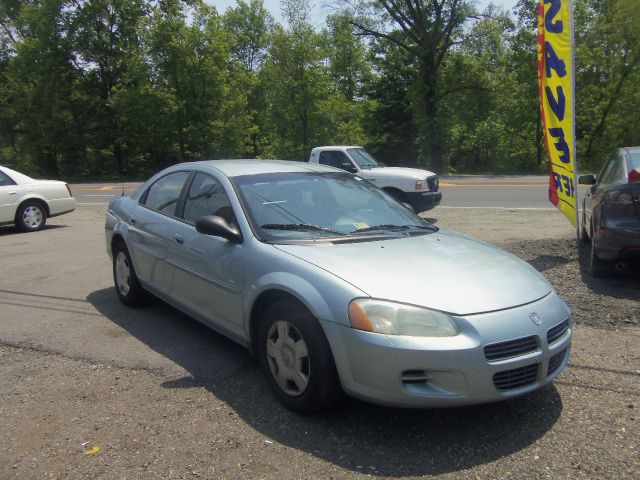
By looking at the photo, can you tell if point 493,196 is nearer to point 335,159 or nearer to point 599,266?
point 335,159

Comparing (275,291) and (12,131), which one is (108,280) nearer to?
(275,291)

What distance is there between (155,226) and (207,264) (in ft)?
3.71

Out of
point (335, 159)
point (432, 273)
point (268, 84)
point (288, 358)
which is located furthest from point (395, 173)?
point (268, 84)

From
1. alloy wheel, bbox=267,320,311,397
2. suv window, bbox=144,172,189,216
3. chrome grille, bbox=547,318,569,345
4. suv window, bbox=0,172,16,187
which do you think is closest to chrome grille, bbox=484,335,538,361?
chrome grille, bbox=547,318,569,345

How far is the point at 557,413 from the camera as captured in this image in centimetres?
336

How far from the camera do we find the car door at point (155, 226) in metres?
4.89

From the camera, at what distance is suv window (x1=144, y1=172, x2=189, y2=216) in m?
5.03

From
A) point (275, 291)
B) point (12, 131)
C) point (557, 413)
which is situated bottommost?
point (557, 413)

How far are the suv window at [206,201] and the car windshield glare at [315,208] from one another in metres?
0.15

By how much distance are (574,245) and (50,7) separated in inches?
1499

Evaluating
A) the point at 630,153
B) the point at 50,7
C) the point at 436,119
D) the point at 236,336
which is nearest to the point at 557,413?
the point at 236,336

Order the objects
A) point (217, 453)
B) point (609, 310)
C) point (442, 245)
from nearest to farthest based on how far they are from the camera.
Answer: point (217, 453) → point (442, 245) → point (609, 310)

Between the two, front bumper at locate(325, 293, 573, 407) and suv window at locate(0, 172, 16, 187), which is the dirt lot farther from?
suv window at locate(0, 172, 16, 187)

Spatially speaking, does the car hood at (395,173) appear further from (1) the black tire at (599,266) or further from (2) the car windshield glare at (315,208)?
(2) the car windshield glare at (315,208)
